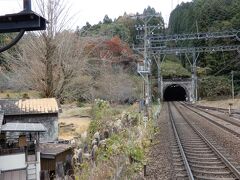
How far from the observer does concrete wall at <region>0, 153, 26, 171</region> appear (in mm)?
15512

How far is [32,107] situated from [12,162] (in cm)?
686

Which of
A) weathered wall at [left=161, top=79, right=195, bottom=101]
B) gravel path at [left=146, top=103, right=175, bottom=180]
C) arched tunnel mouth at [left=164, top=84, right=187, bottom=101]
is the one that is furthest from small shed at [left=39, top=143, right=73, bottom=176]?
arched tunnel mouth at [left=164, top=84, right=187, bottom=101]

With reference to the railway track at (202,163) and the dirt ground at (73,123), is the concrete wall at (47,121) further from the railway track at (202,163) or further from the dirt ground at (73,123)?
the railway track at (202,163)

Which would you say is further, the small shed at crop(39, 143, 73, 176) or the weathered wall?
the weathered wall

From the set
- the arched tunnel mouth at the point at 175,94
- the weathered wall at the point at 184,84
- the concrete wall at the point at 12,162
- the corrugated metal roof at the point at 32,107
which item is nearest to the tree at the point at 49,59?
the corrugated metal roof at the point at 32,107

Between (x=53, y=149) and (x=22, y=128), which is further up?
(x=22, y=128)

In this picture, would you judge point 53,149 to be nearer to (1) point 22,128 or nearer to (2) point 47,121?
(1) point 22,128

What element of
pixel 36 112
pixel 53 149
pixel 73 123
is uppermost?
pixel 36 112

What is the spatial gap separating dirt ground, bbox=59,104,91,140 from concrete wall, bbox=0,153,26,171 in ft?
29.0

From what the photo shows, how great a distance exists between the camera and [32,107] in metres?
22.4

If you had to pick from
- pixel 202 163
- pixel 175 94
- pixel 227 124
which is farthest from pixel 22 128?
pixel 175 94

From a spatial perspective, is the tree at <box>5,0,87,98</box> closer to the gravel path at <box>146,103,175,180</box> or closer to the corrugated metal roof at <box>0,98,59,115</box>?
the corrugated metal roof at <box>0,98,59,115</box>

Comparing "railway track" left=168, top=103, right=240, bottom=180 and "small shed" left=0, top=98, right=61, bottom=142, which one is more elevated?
"small shed" left=0, top=98, right=61, bottom=142

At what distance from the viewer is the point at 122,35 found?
74.9 metres
